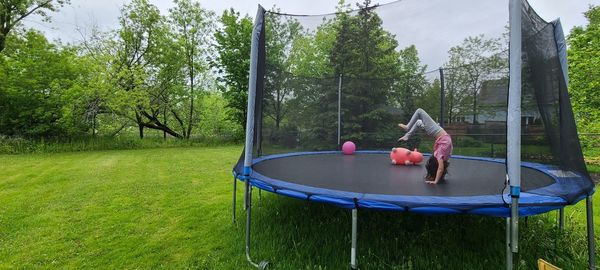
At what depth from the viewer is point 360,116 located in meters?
3.69

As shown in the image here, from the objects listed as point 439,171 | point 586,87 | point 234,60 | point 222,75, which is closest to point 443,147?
point 439,171

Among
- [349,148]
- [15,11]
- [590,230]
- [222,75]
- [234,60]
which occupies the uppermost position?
[15,11]

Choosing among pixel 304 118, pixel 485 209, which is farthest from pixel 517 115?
pixel 304 118

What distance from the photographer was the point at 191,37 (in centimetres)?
1041

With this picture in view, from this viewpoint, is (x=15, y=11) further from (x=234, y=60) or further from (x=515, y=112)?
(x=515, y=112)

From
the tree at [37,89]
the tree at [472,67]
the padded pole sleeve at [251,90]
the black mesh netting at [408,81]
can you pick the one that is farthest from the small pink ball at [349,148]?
the tree at [37,89]

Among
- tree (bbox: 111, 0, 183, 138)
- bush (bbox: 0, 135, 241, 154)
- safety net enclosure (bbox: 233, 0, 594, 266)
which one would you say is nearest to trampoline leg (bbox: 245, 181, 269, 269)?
safety net enclosure (bbox: 233, 0, 594, 266)

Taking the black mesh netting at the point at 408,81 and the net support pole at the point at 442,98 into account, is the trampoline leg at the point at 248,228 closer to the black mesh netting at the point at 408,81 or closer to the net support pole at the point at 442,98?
the black mesh netting at the point at 408,81

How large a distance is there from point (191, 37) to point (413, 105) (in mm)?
9071

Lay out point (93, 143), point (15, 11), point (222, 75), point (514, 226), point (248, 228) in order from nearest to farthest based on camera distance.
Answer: point (514, 226) < point (248, 228) < point (93, 143) < point (15, 11) < point (222, 75)

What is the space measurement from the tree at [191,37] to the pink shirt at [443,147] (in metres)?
9.82

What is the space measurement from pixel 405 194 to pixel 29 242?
2.34 meters

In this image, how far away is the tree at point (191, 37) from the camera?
1017 cm

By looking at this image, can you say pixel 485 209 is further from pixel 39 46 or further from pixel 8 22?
pixel 8 22
